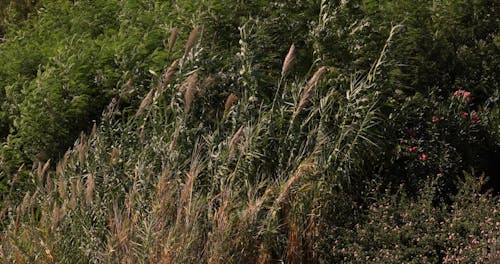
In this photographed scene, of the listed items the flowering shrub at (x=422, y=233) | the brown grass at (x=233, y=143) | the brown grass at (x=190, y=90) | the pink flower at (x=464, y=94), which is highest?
the brown grass at (x=190, y=90)

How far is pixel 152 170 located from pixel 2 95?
2638 mm

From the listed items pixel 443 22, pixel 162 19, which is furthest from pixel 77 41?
pixel 443 22

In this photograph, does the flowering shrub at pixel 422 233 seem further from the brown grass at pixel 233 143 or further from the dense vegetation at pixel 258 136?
the brown grass at pixel 233 143

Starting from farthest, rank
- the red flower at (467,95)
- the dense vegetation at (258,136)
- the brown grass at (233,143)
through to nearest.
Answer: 1. the red flower at (467,95)
2. the brown grass at (233,143)
3. the dense vegetation at (258,136)

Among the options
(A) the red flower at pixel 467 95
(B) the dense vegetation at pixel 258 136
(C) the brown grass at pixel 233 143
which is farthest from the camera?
(A) the red flower at pixel 467 95

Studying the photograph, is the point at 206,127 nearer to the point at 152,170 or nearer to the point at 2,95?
the point at 152,170

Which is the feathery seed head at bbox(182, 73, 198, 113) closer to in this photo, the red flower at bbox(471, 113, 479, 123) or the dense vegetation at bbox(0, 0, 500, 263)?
the dense vegetation at bbox(0, 0, 500, 263)

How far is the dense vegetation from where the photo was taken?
555 centimetres

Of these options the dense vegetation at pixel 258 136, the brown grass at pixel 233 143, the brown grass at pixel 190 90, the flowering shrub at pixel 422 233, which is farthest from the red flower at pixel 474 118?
the brown grass at pixel 190 90

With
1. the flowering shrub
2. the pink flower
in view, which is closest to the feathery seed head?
the flowering shrub

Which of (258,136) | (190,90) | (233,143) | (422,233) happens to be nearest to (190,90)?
(190,90)

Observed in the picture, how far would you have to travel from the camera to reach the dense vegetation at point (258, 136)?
219 inches

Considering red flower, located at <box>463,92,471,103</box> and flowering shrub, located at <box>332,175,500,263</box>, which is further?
red flower, located at <box>463,92,471,103</box>

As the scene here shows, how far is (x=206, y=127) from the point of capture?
6.46 metres
